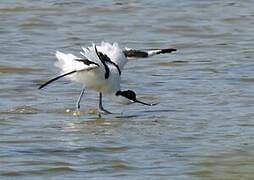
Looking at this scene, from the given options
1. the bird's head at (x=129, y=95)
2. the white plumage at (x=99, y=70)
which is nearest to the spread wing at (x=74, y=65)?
the white plumage at (x=99, y=70)

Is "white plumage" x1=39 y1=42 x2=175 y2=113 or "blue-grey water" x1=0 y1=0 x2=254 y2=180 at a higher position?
"white plumage" x1=39 y1=42 x2=175 y2=113

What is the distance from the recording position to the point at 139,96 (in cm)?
1056

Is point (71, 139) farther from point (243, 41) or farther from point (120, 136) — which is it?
point (243, 41)

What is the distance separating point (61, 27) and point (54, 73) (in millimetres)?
3712

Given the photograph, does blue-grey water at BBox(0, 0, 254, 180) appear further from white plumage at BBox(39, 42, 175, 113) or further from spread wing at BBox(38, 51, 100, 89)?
spread wing at BBox(38, 51, 100, 89)

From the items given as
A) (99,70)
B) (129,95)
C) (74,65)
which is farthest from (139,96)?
(74,65)

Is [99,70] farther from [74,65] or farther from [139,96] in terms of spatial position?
[139,96]

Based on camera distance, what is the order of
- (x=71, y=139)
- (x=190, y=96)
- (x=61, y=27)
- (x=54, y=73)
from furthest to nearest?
1. (x=61, y=27)
2. (x=54, y=73)
3. (x=190, y=96)
4. (x=71, y=139)

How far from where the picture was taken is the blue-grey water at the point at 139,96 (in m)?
6.99

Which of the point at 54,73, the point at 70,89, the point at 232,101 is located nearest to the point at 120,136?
the point at 232,101

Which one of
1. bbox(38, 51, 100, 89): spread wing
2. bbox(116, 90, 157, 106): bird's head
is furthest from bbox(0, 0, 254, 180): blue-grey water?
bbox(38, 51, 100, 89): spread wing

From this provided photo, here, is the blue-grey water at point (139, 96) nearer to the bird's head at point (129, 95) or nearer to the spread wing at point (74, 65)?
the bird's head at point (129, 95)

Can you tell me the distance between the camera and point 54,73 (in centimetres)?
1188

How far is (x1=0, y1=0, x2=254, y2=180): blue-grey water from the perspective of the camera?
6992 millimetres
